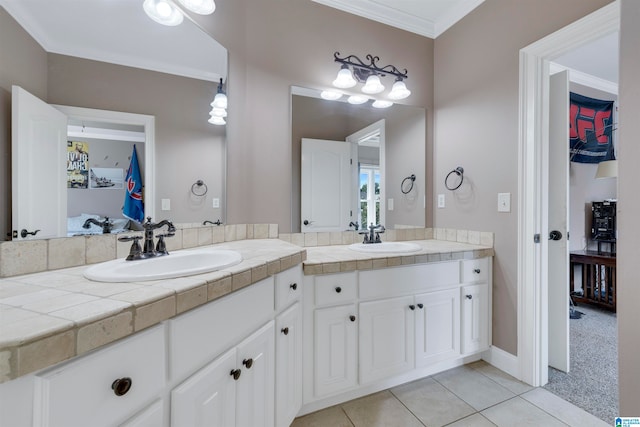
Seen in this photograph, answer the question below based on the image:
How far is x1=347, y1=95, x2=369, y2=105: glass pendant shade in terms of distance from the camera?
2082 millimetres

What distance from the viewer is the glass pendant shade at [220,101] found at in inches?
62.3

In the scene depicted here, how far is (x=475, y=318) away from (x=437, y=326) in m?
0.33

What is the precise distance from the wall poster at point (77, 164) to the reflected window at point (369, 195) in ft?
5.31

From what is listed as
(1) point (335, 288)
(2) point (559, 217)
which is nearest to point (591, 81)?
(2) point (559, 217)

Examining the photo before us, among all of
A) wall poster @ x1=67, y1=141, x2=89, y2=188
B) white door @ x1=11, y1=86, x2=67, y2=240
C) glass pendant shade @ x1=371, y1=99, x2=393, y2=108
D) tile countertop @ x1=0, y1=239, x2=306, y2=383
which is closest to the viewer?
tile countertop @ x1=0, y1=239, x2=306, y2=383

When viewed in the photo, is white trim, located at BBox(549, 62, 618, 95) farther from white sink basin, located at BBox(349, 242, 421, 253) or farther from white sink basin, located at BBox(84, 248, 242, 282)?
white sink basin, located at BBox(84, 248, 242, 282)

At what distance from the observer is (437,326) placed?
170 centimetres

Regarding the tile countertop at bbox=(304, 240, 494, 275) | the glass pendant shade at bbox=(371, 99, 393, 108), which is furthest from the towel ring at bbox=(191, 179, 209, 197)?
the glass pendant shade at bbox=(371, 99, 393, 108)

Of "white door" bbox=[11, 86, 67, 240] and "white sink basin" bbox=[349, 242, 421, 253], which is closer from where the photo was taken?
"white door" bbox=[11, 86, 67, 240]

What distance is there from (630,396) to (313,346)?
1.12 metres

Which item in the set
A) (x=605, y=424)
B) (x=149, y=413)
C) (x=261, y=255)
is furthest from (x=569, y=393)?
(x=149, y=413)

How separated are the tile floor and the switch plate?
1.08 metres

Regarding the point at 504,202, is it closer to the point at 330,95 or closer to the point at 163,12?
the point at 330,95

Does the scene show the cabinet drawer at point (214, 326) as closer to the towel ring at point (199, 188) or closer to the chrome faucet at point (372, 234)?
the towel ring at point (199, 188)
